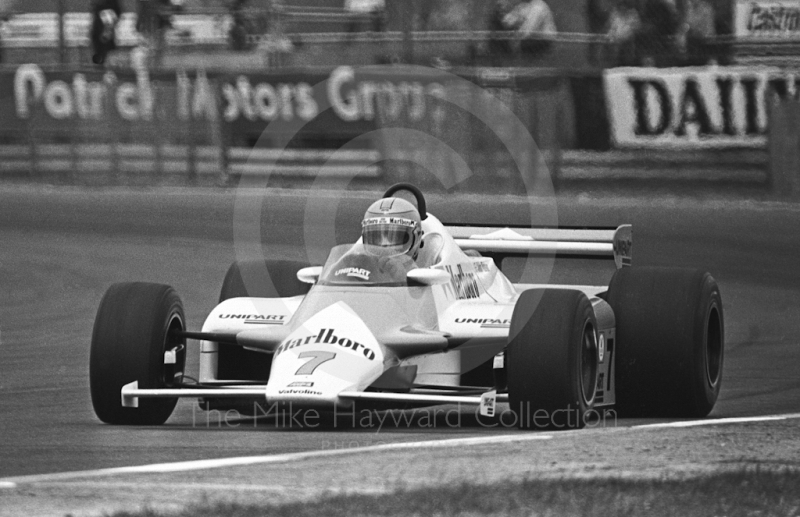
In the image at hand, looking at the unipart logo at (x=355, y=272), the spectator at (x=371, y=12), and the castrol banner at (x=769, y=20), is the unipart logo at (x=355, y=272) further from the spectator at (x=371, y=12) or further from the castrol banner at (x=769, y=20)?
the spectator at (x=371, y=12)

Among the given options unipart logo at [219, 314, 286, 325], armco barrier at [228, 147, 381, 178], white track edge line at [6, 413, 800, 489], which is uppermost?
unipart logo at [219, 314, 286, 325]

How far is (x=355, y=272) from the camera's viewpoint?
32.0ft

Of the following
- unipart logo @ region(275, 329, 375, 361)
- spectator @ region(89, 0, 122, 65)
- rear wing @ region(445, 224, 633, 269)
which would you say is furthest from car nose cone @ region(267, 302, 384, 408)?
spectator @ region(89, 0, 122, 65)

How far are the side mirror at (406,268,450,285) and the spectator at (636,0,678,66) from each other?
551 inches

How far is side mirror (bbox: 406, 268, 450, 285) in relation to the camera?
31.4ft

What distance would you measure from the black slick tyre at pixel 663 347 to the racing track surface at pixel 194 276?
38 centimetres

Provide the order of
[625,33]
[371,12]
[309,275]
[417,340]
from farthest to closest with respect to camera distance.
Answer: [371,12], [625,33], [309,275], [417,340]

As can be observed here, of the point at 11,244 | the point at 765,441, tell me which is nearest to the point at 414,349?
the point at 765,441

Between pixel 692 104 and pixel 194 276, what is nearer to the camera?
pixel 194 276

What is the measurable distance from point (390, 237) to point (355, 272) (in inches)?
15.9

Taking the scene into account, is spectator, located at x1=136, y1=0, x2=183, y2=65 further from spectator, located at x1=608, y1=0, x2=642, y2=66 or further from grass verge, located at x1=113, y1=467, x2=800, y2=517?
grass verge, located at x1=113, y1=467, x2=800, y2=517

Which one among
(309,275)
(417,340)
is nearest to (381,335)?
(417,340)

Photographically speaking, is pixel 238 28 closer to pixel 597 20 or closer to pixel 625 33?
pixel 597 20

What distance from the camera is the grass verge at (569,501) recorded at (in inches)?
256
